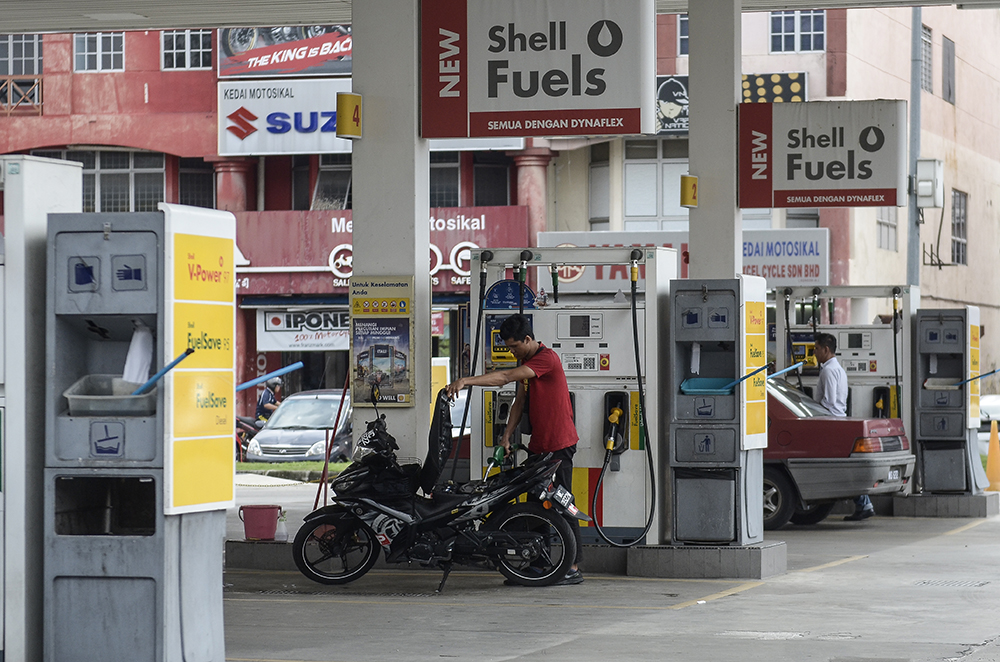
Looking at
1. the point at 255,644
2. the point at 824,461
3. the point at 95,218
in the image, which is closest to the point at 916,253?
the point at 824,461

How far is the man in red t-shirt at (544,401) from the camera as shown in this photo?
11.3 metres

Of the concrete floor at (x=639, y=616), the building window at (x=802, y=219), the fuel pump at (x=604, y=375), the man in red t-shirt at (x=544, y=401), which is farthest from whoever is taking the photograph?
the building window at (x=802, y=219)

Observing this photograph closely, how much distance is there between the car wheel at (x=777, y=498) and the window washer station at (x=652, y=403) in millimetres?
3394

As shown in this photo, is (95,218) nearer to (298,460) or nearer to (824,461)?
(824,461)

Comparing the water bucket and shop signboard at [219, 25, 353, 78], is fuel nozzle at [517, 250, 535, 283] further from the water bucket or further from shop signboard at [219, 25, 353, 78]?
shop signboard at [219, 25, 353, 78]

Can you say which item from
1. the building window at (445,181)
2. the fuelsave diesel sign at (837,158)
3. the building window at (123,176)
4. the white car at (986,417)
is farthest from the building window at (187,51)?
the fuelsave diesel sign at (837,158)

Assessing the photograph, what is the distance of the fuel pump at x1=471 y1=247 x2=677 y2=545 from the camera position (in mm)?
12148

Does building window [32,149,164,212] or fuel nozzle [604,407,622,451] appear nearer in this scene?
fuel nozzle [604,407,622,451]

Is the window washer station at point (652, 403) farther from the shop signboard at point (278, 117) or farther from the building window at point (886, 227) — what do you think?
the building window at point (886, 227)

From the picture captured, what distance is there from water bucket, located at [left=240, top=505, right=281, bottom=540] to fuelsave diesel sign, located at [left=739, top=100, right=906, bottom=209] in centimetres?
529

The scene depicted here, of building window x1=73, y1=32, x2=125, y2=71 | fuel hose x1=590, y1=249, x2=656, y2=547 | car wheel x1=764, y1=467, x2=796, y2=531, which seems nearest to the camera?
fuel hose x1=590, y1=249, x2=656, y2=547

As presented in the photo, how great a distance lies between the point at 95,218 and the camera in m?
6.92

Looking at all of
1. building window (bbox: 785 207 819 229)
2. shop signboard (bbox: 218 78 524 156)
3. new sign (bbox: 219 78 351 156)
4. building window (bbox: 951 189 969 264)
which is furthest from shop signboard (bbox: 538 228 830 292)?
building window (bbox: 951 189 969 264)

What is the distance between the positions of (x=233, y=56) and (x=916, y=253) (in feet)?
53.4
